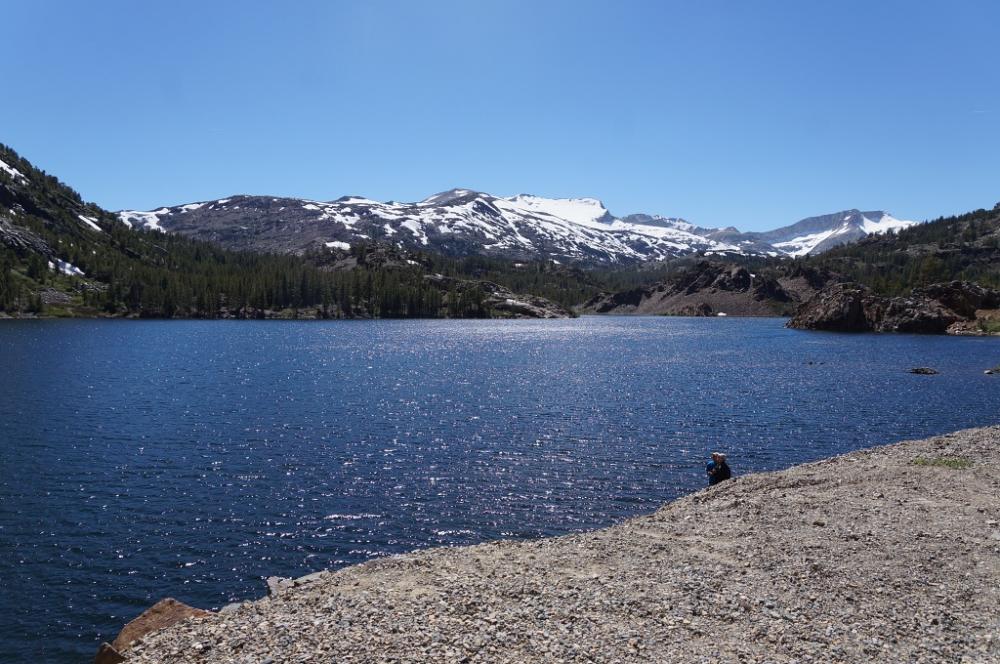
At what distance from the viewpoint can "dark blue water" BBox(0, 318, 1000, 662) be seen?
2806 centimetres

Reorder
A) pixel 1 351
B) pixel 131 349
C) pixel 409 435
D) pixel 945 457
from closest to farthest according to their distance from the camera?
pixel 945 457, pixel 409 435, pixel 1 351, pixel 131 349

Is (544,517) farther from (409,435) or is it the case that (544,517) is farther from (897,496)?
(409,435)

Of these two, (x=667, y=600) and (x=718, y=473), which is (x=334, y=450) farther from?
(x=667, y=600)

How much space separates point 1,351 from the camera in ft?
363

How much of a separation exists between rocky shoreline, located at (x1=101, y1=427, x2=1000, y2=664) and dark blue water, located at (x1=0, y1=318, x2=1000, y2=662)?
700 cm

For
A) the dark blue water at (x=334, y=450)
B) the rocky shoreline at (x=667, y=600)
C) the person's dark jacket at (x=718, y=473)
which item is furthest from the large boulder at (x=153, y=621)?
the person's dark jacket at (x=718, y=473)

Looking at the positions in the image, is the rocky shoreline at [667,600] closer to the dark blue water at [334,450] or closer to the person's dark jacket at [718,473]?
the dark blue water at [334,450]

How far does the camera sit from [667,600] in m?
18.5

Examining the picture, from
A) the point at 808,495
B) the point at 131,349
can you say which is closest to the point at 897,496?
the point at 808,495

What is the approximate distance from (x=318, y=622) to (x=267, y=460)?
30.0 metres

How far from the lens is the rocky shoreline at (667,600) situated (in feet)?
51.8

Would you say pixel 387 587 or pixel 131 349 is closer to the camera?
pixel 387 587

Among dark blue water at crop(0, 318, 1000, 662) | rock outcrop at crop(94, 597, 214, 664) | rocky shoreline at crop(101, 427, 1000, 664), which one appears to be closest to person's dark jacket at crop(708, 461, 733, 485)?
dark blue water at crop(0, 318, 1000, 662)

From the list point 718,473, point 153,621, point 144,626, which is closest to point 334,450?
point 718,473
